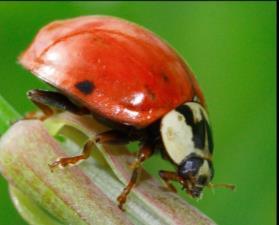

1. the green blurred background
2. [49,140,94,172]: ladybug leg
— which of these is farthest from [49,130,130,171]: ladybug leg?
the green blurred background

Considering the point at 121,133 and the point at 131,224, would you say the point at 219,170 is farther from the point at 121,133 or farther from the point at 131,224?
the point at 131,224

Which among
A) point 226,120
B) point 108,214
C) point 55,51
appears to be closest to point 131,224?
point 108,214

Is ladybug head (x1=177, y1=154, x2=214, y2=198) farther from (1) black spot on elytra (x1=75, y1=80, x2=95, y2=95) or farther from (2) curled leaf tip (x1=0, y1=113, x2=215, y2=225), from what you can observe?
(1) black spot on elytra (x1=75, y1=80, x2=95, y2=95)

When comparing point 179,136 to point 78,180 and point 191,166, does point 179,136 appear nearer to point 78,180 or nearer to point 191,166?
point 191,166

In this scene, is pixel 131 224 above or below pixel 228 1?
below


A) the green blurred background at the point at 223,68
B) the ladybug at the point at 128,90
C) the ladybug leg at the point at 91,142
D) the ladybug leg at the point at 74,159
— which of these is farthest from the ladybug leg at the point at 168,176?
the green blurred background at the point at 223,68
